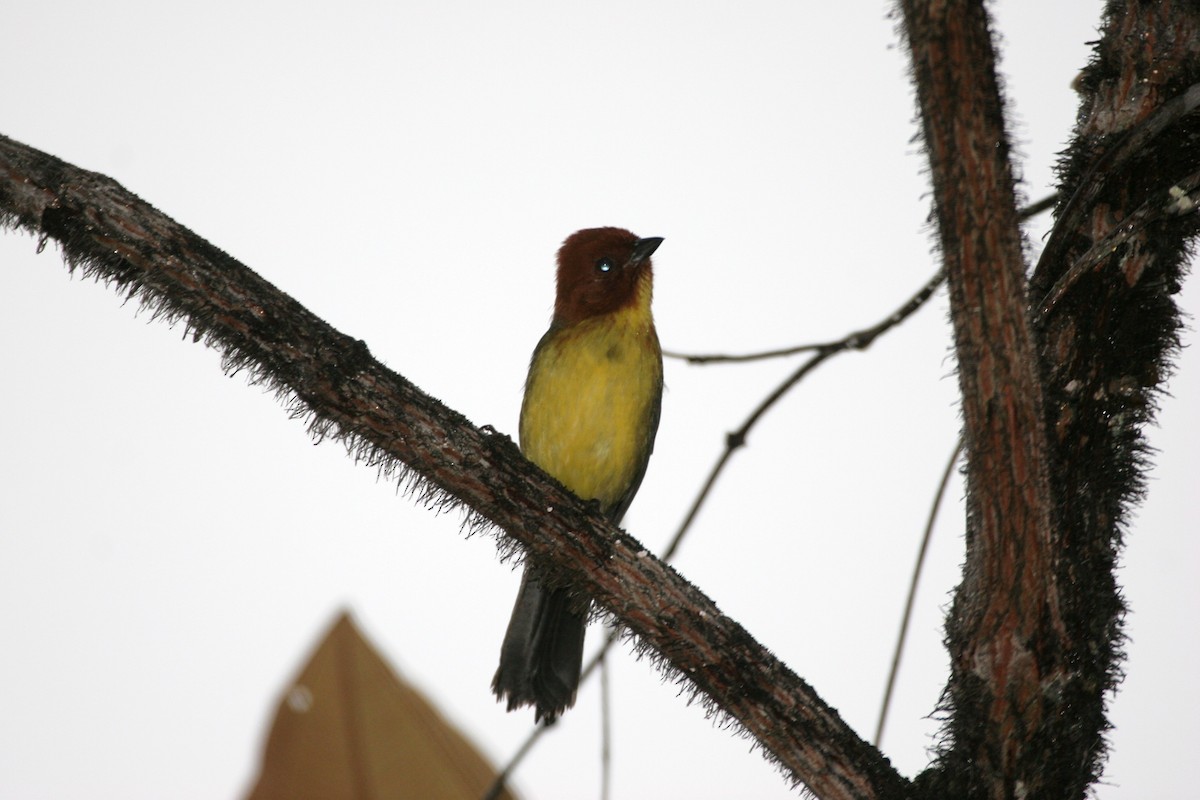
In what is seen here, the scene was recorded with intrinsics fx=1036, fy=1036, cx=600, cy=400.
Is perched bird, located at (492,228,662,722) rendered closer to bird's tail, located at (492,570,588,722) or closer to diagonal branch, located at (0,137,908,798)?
bird's tail, located at (492,570,588,722)

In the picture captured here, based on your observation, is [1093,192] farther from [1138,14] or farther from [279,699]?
[279,699]

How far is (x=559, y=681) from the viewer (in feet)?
10.9

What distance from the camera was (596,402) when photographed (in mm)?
3613

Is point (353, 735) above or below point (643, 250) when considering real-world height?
below

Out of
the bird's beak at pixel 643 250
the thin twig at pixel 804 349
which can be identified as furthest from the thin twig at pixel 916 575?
the bird's beak at pixel 643 250

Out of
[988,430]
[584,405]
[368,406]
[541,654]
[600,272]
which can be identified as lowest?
[541,654]

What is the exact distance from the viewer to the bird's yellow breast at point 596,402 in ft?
11.9

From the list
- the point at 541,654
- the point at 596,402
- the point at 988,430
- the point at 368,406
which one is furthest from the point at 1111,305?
the point at 541,654

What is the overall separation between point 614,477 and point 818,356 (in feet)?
3.33

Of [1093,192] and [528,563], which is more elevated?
[1093,192]

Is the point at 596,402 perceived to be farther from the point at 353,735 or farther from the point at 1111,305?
the point at 1111,305

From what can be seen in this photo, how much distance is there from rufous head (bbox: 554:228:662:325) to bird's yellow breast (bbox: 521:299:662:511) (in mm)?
70

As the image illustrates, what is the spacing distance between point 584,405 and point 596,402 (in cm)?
4

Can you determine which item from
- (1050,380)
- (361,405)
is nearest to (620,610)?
(361,405)
